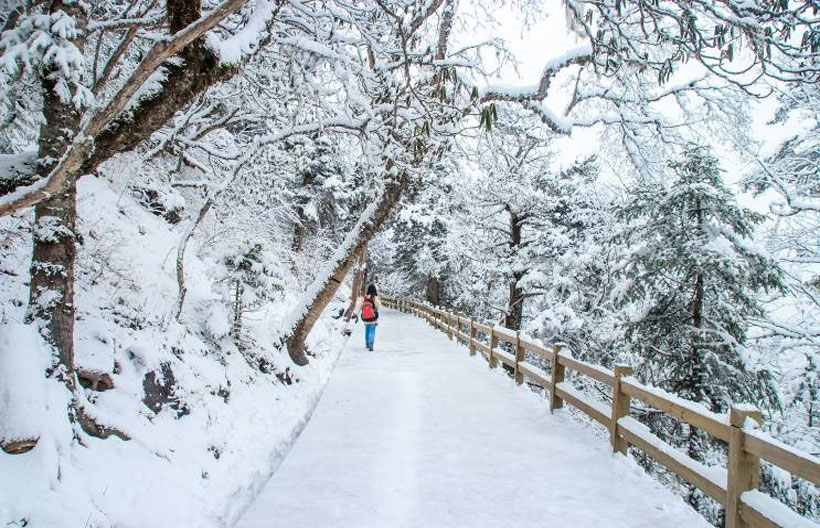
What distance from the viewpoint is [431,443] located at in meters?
6.07

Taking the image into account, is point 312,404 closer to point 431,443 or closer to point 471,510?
point 431,443

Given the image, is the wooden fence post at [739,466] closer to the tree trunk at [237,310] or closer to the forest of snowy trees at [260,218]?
the forest of snowy trees at [260,218]

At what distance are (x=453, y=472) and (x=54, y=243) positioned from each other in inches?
168

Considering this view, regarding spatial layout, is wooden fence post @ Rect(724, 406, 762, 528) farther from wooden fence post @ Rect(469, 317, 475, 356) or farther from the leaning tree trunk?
wooden fence post @ Rect(469, 317, 475, 356)

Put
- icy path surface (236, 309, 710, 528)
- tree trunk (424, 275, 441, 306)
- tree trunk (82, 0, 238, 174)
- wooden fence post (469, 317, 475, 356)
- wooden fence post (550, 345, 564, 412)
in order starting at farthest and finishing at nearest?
tree trunk (424, 275, 441, 306) < wooden fence post (469, 317, 475, 356) < wooden fence post (550, 345, 564, 412) < icy path surface (236, 309, 710, 528) < tree trunk (82, 0, 238, 174)

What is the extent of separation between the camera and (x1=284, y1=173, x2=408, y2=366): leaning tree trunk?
9680 millimetres

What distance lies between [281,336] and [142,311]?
346 centimetres

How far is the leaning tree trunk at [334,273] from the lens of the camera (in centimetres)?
968

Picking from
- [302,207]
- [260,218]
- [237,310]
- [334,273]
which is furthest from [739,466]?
[302,207]

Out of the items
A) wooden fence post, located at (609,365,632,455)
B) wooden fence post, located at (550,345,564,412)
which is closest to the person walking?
wooden fence post, located at (550,345,564,412)

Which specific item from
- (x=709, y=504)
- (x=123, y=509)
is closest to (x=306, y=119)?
(x=123, y=509)

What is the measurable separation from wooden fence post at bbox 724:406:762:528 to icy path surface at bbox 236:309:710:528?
0.54 meters

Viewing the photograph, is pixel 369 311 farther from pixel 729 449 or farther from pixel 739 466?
pixel 739 466

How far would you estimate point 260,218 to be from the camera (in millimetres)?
13805
